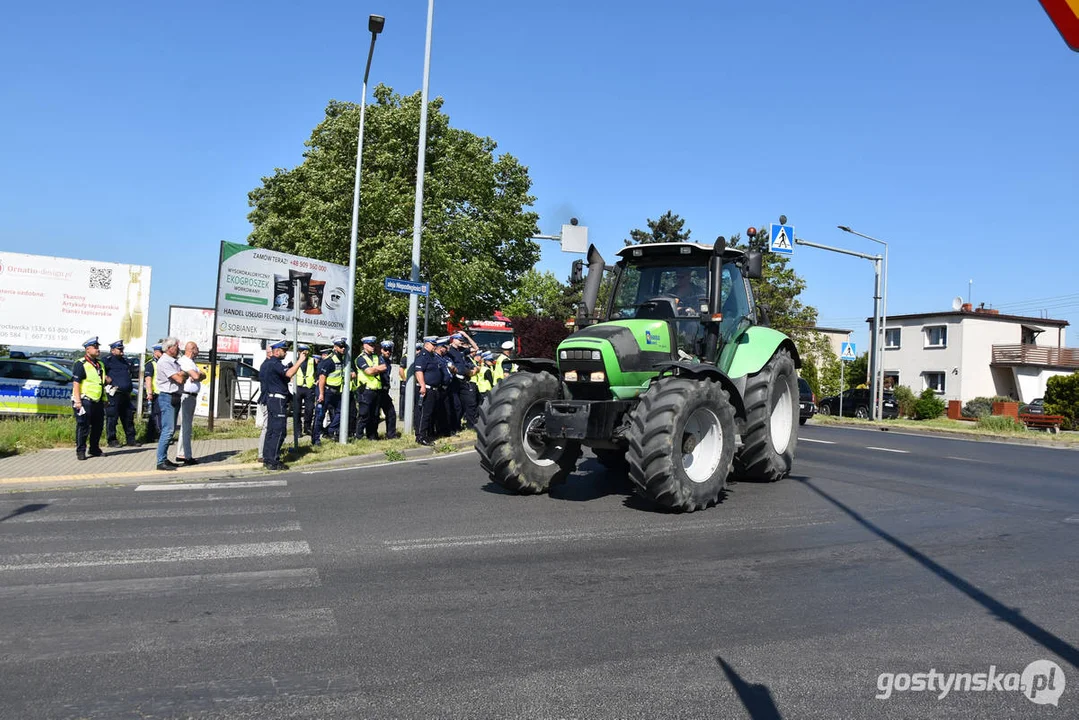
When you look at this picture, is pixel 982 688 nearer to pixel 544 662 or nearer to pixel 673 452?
pixel 544 662

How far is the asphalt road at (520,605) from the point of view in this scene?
393 centimetres

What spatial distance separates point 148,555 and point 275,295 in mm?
9143

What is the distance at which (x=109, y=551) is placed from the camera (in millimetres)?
6793

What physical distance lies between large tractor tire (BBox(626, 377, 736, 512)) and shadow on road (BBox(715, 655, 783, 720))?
398 centimetres

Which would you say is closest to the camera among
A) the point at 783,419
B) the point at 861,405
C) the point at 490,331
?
the point at 783,419

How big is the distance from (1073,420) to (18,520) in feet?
121

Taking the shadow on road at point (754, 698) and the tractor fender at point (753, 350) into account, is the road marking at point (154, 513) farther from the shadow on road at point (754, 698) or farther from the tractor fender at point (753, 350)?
the shadow on road at point (754, 698)

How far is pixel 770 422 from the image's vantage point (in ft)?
35.2

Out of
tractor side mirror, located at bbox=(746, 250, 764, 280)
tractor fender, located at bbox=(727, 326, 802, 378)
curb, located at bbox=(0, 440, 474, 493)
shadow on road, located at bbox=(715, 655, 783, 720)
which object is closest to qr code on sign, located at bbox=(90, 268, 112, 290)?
curb, located at bbox=(0, 440, 474, 493)

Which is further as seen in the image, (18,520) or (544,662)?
(18,520)

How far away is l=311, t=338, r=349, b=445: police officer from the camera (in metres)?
15.1

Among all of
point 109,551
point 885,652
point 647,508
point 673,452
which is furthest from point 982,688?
point 109,551

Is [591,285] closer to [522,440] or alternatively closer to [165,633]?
[522,440]

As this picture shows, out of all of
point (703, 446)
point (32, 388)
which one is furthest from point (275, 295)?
point (703, 446)
